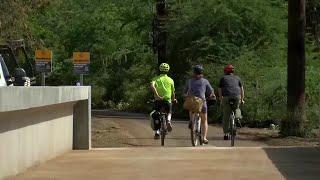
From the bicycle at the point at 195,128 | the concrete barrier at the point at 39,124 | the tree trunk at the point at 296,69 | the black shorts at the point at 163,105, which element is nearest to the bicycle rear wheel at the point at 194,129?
the bicycle at the point at 195,128

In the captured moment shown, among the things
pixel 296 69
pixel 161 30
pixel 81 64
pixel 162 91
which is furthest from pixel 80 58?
pixel 161 30

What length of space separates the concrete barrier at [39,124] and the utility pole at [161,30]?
2174cm

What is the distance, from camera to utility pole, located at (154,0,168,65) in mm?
35594

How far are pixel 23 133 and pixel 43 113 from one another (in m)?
1.21

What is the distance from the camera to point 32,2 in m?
34.2

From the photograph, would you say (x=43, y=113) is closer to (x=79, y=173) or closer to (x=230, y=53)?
(x=79, y=173)

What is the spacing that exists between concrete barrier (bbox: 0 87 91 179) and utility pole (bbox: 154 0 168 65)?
71.3 feet

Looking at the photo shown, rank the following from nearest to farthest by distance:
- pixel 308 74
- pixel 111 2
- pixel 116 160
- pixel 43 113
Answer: pixel 43 113, pixel 116 160, pixel 308 74, pixel 111 2

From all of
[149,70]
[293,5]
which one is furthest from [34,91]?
[149,70]

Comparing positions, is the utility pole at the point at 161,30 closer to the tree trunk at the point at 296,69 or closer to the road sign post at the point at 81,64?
the road sign post at the point at 81,64

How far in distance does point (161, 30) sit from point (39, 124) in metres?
25.7

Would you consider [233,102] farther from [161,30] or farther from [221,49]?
[161,30]

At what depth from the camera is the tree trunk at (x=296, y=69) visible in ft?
61.4

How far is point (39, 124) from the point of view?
10375mm
